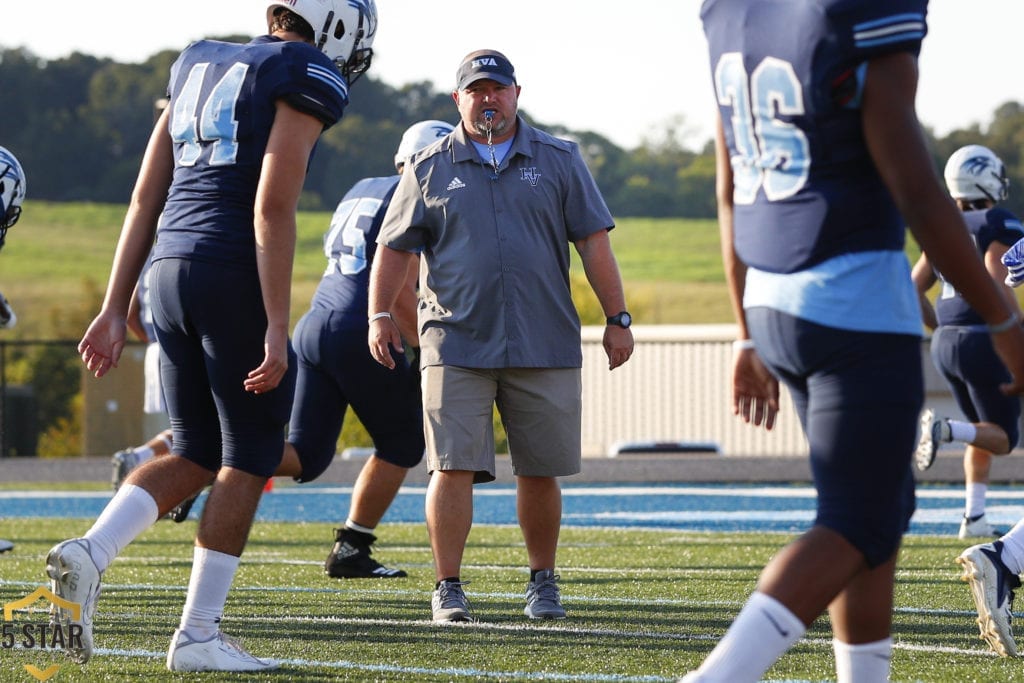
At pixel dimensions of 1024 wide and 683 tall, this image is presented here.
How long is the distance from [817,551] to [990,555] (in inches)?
68.7

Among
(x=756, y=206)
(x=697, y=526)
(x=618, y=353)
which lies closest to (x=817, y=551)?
(x=756, y=206)

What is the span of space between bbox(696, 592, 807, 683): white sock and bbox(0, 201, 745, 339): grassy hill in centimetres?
3854

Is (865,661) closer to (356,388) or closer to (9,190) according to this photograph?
(356,388)

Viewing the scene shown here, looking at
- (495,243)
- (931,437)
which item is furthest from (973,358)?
(495,243)

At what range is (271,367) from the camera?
3.99m

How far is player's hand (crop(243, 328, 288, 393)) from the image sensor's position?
3.98m

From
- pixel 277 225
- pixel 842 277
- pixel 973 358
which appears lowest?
pixel 973 358

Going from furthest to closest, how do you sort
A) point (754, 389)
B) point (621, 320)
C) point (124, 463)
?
1. point (124, 463)
2. point (621, 320)
3. point (754, 389)

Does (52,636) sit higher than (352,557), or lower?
higher

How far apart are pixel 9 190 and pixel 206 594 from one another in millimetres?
2869

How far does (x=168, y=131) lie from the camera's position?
438cm

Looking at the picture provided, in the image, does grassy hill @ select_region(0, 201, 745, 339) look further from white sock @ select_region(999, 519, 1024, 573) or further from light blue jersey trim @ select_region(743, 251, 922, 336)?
light blue jersey trim @ select_region(743, 251, 922, 336)

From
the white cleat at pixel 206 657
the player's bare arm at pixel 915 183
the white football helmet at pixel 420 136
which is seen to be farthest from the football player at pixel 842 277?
the white football helmet at pixel 420 136

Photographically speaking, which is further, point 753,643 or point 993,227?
point 993,227
